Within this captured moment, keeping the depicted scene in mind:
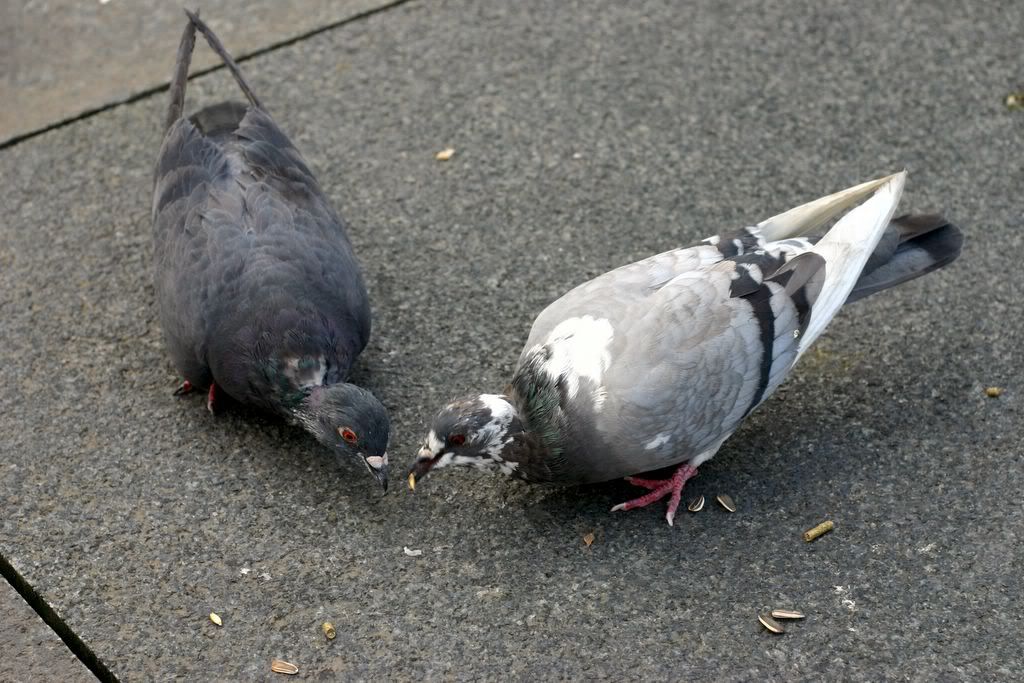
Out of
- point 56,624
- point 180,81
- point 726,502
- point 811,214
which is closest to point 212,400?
point 56,624

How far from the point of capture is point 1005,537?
141 inches

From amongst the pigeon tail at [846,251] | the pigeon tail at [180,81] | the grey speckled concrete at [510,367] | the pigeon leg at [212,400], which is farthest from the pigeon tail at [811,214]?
the pigeon tail at [180,81]

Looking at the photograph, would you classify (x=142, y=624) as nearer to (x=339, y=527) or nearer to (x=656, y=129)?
(x=339, y=527)

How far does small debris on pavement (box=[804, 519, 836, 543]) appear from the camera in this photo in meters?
3.62

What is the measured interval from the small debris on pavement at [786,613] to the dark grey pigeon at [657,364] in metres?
0.45

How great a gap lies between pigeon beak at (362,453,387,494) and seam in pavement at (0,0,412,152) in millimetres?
2730

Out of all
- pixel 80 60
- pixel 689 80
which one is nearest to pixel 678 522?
pixel 689 80

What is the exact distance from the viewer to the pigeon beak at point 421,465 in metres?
3.54

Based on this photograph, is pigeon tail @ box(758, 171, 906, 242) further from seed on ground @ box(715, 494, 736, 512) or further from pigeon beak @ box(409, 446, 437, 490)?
pigeon beak @ box(409, 446, 437, 490)

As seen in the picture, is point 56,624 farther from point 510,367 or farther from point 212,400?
point 510,367

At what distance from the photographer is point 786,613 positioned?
3400 millimetres

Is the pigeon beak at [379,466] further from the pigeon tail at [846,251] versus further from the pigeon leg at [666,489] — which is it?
the pigeon tail at [846,251]

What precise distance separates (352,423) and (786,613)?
4.60ft

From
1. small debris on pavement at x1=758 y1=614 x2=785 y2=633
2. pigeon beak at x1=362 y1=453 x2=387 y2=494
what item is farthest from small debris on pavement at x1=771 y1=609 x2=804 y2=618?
pigeon beak at x1=362 y1=453 x2=387 y2=494
